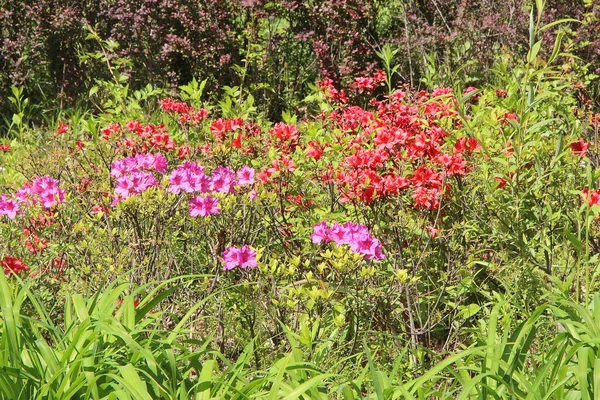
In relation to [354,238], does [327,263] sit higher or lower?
lower

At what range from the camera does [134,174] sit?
11.4ft

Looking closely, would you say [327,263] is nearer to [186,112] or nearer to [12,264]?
[12,264]

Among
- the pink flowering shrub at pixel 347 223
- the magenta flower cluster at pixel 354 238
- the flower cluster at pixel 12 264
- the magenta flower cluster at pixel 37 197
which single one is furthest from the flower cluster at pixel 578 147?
the flower cluster at pixel 12 264

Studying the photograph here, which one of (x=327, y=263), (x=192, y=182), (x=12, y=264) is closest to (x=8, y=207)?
(x=12, y=264)

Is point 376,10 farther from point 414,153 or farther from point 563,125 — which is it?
point 414,153

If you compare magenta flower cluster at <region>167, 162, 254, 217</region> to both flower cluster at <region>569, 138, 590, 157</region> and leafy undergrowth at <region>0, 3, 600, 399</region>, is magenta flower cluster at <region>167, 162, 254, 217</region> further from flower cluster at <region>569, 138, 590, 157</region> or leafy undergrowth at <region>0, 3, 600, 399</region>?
flower cluster at <region>569, 138, 590, 157</region>

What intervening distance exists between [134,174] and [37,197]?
0.63 m

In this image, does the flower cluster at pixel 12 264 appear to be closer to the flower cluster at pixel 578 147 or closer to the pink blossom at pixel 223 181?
the pink blossom at pixel 223 181

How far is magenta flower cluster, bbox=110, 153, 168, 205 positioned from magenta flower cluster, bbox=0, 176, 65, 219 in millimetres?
255

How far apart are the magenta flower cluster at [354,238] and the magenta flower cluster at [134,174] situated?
76cm

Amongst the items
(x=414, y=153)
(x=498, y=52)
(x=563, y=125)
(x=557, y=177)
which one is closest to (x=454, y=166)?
(x=414, y=153)

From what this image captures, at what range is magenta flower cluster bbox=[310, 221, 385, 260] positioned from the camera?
10.0 ft

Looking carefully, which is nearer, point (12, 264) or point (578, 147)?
point (12, 264)

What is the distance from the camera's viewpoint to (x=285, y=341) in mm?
3168
